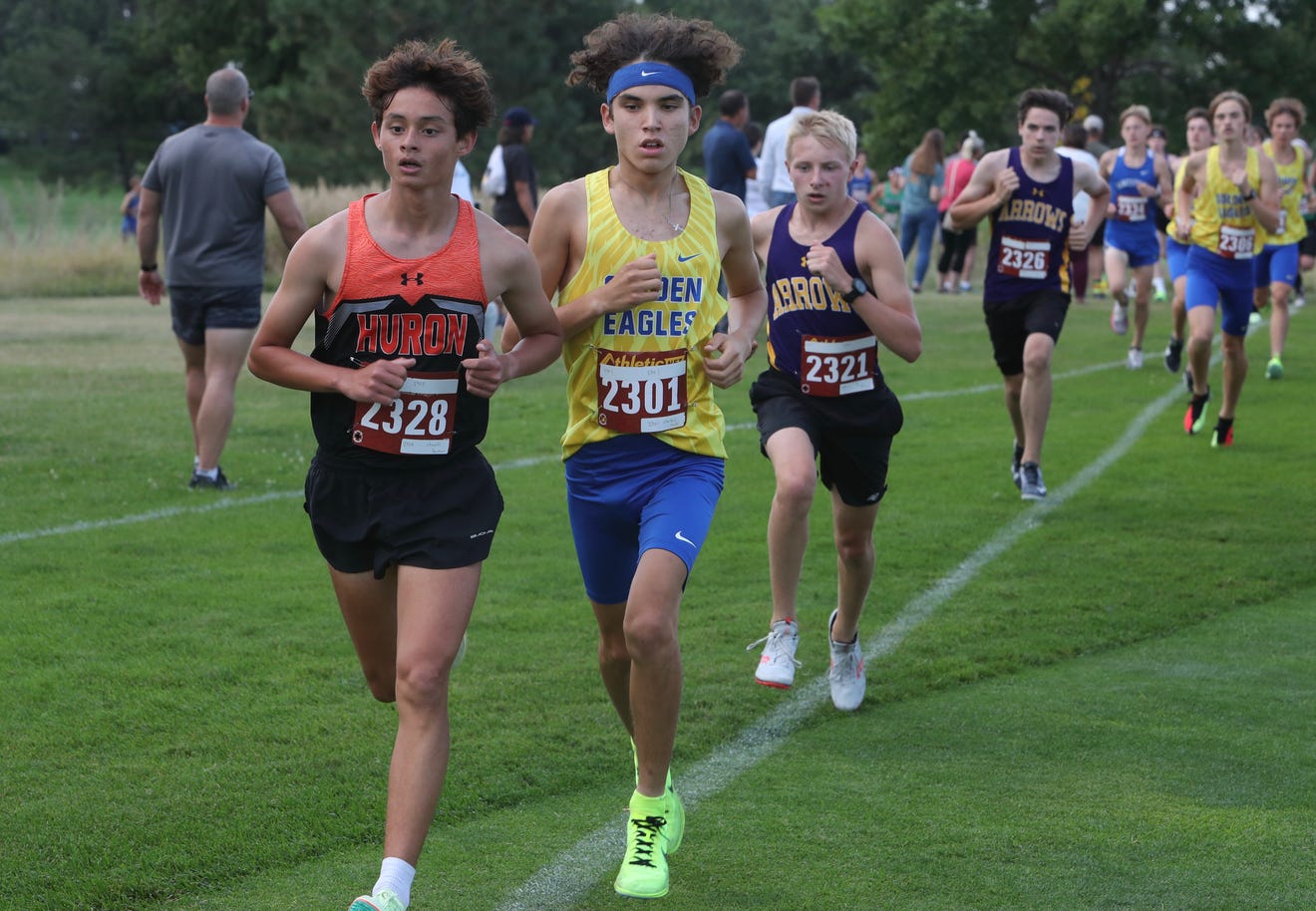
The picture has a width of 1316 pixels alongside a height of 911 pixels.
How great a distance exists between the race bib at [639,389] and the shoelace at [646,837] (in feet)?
Result: 3.47

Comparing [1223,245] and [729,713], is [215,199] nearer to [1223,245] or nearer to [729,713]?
[729,713]

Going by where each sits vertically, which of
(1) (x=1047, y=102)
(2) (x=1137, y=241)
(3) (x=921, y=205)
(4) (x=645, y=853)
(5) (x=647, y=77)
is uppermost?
(1) (x=1047, y=102)

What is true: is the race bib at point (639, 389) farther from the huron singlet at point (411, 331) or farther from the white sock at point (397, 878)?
the white sock at point (397, 878)

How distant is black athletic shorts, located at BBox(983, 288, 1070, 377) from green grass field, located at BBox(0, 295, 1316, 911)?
0.84 metres

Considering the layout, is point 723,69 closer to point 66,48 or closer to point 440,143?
point 440,143

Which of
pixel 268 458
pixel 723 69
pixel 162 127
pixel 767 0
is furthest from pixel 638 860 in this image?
pixel 767 0

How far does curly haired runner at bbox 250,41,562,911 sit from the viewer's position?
401 cm

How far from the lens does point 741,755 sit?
536 centimetres

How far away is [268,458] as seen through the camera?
10773mm

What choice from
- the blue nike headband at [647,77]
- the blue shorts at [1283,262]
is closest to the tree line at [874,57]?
the blue shorts at [1283,262]

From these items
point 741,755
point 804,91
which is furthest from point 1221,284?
point 741,755

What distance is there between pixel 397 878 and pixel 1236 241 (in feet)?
29.4

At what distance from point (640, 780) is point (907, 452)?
723 centimetres

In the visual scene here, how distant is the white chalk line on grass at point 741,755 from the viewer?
427 centimetres
